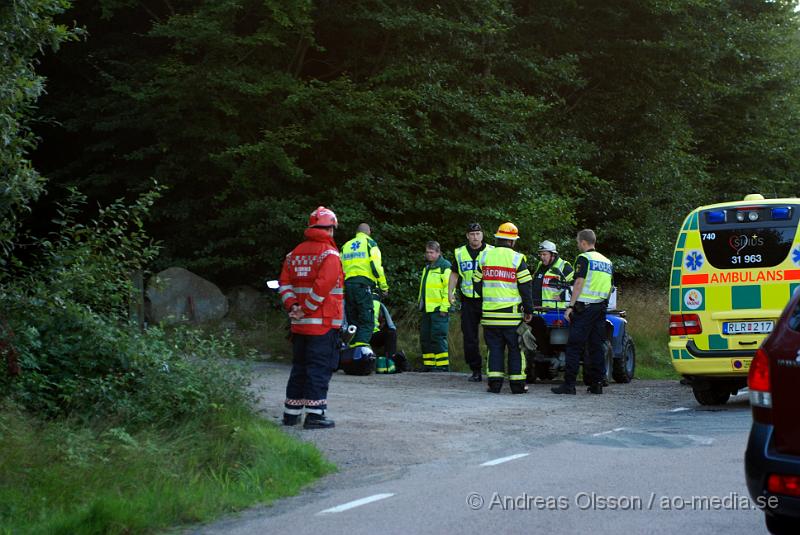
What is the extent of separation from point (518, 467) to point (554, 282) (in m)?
7.96

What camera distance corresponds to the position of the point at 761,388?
19.6 ft

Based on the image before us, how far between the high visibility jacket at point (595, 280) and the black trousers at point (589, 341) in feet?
0.32

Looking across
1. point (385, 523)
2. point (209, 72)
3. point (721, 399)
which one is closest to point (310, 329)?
point (385, 523)

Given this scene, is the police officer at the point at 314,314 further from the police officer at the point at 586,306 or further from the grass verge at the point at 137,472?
the police officer at the point at 586,306

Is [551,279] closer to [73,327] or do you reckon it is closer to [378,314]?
[378,314]

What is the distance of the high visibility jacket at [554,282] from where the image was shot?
1703 cm

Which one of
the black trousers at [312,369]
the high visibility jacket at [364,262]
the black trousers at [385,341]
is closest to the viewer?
the black trousers at [312,369]

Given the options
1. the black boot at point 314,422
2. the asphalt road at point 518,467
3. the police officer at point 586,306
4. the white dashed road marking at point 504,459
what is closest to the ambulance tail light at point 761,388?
the asphalt road at point 518,467

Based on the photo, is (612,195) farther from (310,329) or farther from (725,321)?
(310,329)

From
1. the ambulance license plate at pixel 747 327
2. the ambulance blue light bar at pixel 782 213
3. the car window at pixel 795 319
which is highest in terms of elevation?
the ambulance blue light bar at pixel 782 213

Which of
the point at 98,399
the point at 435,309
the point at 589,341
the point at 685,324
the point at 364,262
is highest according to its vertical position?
the point at 364,262

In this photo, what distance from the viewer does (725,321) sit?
44.2 feet

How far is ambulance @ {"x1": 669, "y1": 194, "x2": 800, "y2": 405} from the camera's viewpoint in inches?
526

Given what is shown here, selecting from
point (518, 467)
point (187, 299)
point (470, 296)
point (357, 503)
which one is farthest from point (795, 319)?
point (187, 299)
